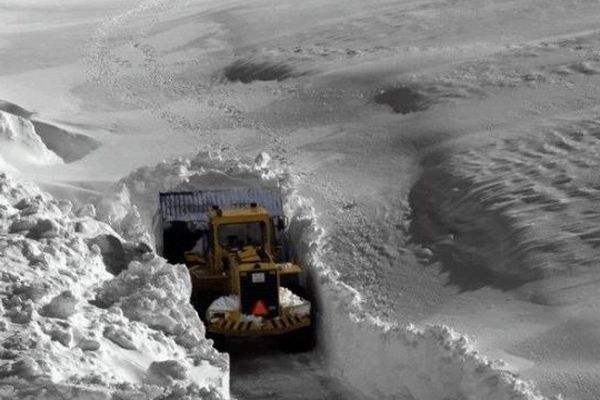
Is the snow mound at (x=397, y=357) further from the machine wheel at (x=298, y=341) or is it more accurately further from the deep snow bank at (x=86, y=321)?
the deep snow bank at (x=86, y=321)

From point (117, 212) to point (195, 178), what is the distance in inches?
59.4

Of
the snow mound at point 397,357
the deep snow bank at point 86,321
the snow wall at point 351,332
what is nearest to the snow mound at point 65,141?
the snow wall at point 351,332

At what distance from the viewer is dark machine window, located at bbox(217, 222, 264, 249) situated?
50.7 ft

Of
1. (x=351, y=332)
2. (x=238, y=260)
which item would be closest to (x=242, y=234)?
(x=238, y=260)

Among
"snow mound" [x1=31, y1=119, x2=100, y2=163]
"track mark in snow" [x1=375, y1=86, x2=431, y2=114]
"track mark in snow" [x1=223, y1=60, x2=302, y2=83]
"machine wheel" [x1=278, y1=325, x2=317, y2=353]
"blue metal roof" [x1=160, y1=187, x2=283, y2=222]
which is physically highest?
"track mark in snow" [x1=223, y1=60, x2=302, y2=83]

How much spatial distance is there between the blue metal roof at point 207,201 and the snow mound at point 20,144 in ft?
14.9

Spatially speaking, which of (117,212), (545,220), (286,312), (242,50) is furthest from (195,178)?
(242,50)

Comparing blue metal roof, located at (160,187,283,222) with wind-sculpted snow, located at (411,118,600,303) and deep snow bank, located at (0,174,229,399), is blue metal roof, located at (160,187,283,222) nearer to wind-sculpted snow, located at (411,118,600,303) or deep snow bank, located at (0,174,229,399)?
deep snow bank, located at (0,174,229,399)

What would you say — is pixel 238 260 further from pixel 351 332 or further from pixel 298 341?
pixel 351 332

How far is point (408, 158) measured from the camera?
63.1 feet

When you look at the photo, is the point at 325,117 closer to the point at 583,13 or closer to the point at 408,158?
the point at 408,158

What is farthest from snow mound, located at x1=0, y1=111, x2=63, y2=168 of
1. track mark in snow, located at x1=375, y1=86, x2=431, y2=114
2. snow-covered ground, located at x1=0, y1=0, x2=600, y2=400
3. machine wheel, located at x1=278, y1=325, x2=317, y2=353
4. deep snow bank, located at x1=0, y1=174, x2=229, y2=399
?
machine wheel, located at x1=278, y1=325, x2=317, y2=353

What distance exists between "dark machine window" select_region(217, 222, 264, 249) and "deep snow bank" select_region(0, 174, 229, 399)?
56.3 inches

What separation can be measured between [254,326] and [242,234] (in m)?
1.96
